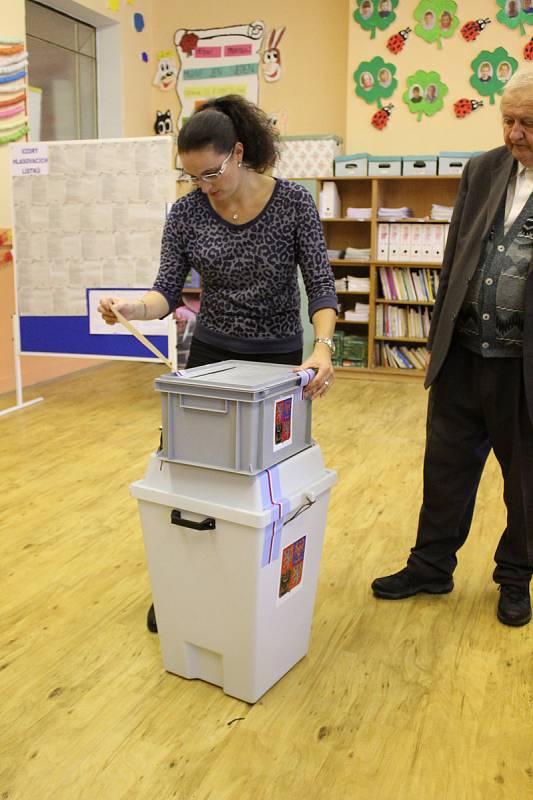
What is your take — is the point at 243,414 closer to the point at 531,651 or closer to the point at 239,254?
the point at 239,254

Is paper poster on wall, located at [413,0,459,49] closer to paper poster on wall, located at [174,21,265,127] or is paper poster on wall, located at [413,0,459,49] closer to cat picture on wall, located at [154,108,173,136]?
paper poster on wall, located at [174,21,265,127]

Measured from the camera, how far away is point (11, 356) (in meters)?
4.83

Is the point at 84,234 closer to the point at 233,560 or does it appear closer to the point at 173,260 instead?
the point at 173,260

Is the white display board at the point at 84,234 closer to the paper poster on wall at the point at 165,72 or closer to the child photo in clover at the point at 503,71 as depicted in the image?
the paper poster on wall at the point at 165,72

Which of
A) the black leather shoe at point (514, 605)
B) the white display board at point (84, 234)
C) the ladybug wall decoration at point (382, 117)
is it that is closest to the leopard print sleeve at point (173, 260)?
the black leather shoe at point (514, 605)

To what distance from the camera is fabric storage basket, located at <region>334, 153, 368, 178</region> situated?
522cm

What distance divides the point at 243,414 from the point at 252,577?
13.7 inches

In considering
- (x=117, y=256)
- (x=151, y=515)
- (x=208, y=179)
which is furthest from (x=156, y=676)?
(x=117, y=256)

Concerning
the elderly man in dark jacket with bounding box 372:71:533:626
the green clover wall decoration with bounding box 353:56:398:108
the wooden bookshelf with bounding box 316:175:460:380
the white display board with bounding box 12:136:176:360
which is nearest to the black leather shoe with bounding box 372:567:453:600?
the elderly man in dark jacket with bounding box 372:71:533:626

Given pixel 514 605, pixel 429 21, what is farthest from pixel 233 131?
pixel 429 21

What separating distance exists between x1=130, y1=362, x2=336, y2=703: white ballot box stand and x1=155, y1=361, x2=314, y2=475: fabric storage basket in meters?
0.02

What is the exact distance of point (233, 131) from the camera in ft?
5.62

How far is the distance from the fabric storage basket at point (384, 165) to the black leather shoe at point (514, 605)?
12.3 feet

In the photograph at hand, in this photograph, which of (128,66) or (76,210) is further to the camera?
(128,66)
